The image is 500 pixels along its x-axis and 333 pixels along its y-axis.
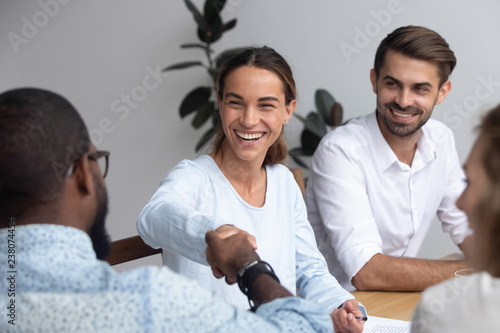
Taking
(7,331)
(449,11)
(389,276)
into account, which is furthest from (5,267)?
(449,11)

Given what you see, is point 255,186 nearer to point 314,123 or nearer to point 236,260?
point 236,260

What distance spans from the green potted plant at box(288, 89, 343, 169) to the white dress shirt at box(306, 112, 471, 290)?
0.74m

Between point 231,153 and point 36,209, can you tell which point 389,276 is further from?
point 36,209

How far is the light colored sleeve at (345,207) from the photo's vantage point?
2.02m

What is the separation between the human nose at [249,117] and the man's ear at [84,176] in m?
0.89


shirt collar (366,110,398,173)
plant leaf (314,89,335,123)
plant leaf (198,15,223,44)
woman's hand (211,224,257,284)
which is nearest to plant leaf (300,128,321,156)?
plant leaf (314,89,335,123)

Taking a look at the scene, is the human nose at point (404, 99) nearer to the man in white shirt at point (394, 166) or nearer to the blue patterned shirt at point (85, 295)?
the man in white shirt at point (394, 166)

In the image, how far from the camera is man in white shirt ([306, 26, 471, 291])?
7.22ft

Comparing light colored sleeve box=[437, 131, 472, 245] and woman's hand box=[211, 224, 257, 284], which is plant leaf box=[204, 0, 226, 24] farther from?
woman's hand box=[211, 224, 257, 284]

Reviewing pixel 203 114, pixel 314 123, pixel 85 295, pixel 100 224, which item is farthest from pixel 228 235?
pixel 203 114

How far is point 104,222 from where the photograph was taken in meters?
1.00

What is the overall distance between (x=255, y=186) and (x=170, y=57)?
2179 millimetres

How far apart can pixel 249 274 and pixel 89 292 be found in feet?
1.07

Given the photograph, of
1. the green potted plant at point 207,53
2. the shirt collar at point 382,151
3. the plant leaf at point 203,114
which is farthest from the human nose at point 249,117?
the plant leaf at point 203,114
